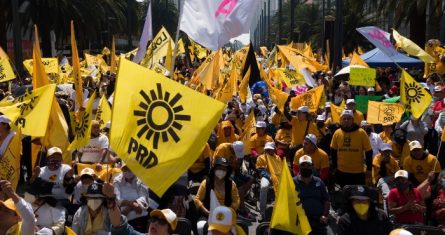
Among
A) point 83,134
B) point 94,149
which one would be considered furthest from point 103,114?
point 83,134

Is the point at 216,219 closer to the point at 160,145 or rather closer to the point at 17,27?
the point at 160,145

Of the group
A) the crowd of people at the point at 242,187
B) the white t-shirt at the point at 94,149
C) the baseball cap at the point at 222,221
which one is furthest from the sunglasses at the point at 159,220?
the white t-shirt at the point at 94,149

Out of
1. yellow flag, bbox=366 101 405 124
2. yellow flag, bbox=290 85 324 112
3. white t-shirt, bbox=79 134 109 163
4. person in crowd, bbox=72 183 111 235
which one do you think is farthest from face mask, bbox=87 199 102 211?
yellow flag, bbox=290 85 324 112

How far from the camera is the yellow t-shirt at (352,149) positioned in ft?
35.9

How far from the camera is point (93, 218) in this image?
7.05m

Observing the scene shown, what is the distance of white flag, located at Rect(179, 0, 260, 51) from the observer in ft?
30.6

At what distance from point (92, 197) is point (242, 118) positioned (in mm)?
8741

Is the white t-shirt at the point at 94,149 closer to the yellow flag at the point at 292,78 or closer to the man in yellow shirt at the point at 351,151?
the man in yellow shirt at the point at 351,151

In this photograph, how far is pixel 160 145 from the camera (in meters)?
5.79

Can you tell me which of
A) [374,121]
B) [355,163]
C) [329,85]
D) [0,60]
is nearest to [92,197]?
[355,163]

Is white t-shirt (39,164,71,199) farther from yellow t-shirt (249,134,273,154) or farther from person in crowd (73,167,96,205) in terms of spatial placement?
yellow t-shirt (249,134,273,154)

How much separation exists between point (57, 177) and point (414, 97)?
615cm

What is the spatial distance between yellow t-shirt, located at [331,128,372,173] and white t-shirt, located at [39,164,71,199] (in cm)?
397

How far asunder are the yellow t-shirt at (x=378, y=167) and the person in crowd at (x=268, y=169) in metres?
1.21
